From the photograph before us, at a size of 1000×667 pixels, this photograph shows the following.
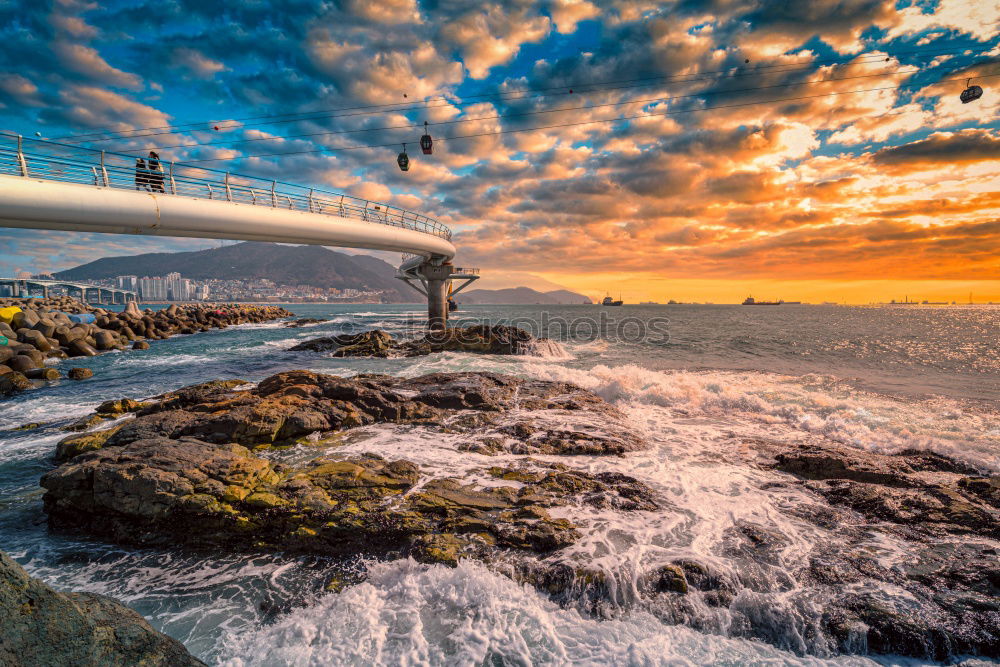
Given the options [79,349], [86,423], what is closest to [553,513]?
[86,423]

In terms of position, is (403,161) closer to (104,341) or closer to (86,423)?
(86,423)

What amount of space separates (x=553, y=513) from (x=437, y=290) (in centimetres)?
3347

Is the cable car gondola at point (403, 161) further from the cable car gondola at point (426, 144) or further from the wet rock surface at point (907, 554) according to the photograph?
the wet rock surface at point (907, 554)

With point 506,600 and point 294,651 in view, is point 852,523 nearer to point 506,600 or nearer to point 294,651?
point 506,600

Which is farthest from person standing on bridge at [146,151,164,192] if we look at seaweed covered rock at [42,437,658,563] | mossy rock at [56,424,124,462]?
seaweed covered rock at [42,437,658,563]

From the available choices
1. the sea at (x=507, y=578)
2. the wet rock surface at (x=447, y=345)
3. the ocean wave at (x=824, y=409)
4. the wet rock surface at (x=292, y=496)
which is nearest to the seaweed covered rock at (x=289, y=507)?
the wet rock surface at (x=292, y=496)

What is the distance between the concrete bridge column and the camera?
3772cm

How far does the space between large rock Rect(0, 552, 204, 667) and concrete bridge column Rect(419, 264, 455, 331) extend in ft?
115

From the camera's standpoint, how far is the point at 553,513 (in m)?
6.21

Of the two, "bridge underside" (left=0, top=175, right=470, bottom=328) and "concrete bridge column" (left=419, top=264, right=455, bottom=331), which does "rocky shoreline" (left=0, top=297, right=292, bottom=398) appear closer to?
"bridge underside" (left=0, top=175, right=470, bottom=328)

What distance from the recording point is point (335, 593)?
15.4 ft

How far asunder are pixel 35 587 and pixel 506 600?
4.02 meters

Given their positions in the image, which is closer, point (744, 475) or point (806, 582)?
point (806, 582)

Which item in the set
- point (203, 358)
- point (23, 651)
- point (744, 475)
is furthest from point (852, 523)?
point (203, 358)
